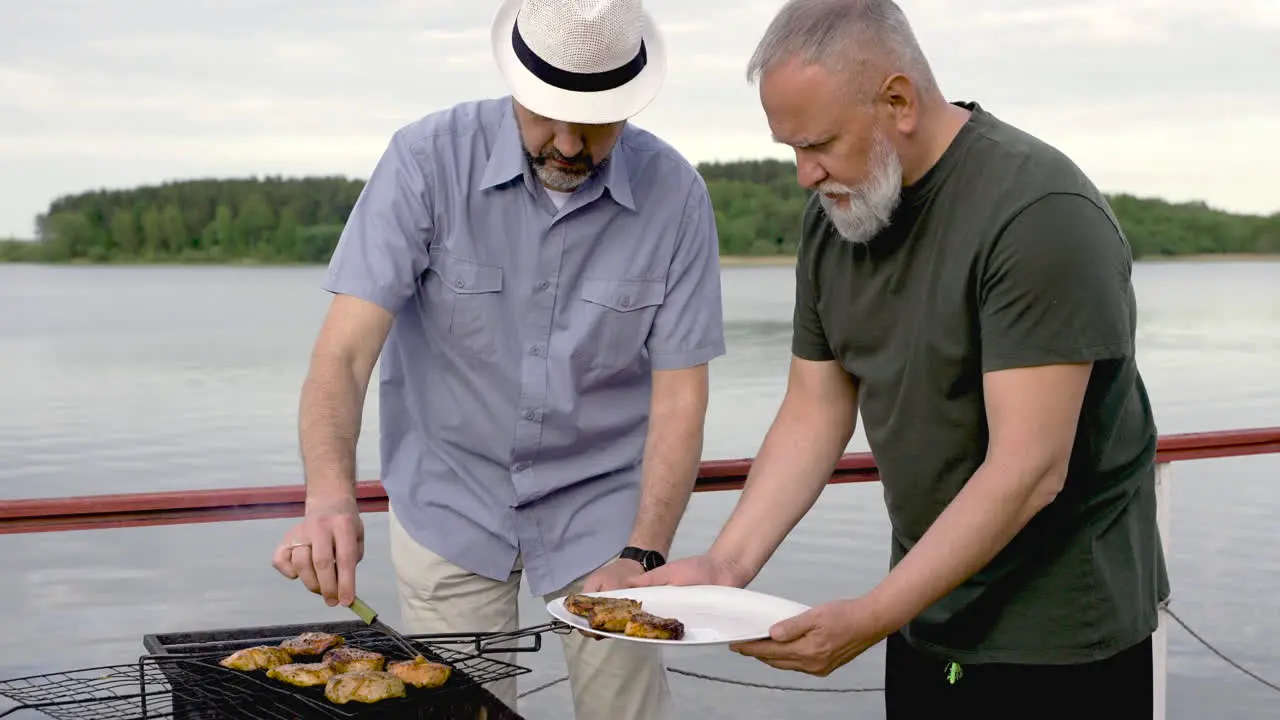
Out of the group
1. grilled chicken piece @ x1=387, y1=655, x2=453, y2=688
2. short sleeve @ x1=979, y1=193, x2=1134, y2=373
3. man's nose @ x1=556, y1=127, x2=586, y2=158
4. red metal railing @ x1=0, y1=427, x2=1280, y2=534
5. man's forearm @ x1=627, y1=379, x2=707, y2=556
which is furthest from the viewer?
red metal railing @ x1=0, y1=427, x2=1280, y2=534

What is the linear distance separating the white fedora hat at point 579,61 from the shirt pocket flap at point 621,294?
383 mm

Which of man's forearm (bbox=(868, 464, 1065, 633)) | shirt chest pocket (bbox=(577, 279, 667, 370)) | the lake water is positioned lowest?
the lake water

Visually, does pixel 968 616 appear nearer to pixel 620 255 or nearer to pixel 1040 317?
pixel 1040 317

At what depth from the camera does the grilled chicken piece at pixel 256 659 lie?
2.47 meters

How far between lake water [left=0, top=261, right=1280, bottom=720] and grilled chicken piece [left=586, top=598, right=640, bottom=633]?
6.74 meters

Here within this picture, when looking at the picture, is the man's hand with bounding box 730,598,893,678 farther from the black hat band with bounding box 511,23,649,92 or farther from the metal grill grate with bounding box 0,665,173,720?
the black hat band with bounding box 511,23,649,92

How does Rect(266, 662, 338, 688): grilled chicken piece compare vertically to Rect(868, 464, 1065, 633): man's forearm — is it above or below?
below

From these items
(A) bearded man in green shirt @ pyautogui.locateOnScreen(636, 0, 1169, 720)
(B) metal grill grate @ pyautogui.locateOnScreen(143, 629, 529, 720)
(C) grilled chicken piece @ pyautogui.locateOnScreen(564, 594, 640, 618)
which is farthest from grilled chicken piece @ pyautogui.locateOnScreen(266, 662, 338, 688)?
(A) bearded man in green shirt @ pyautogui.locateOnScreen(636, 0, 1169, 720)

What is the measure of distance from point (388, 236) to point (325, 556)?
685mm

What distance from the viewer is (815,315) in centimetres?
270

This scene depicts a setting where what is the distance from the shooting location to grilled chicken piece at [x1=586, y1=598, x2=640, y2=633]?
237 cm

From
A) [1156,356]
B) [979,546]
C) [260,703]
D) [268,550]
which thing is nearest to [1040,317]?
[979,546]

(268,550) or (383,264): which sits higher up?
(383,264)

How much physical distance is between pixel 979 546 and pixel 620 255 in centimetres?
101
